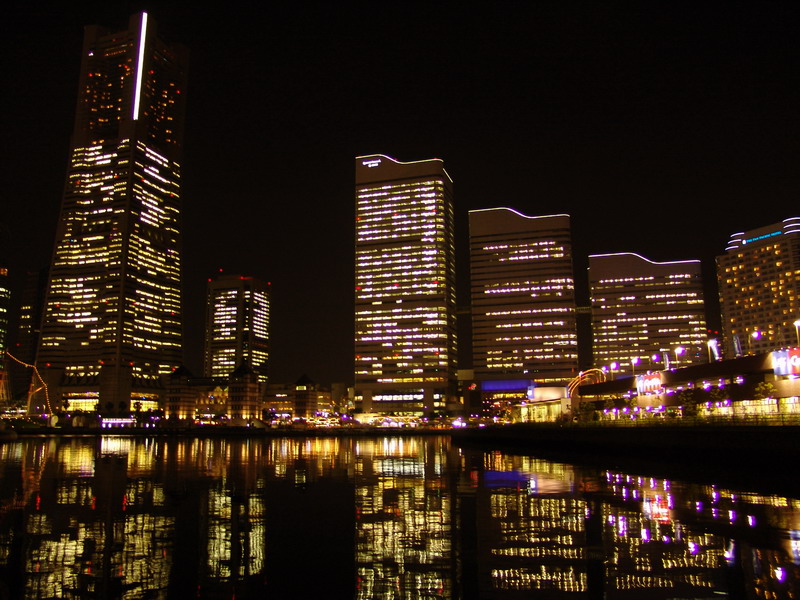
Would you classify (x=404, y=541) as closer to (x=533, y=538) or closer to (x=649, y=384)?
(x=533, y=538)

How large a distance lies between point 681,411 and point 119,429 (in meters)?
142

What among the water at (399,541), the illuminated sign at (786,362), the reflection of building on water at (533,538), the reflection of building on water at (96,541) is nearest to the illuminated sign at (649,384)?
the illuminated sign at (786,362)

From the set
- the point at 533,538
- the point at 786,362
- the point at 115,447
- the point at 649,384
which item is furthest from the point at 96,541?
the point at 115,447

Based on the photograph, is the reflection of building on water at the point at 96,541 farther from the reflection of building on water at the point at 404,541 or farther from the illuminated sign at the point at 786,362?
the illuminated sign at the point at 786,362

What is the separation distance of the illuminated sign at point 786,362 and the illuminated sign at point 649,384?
19.8 metres

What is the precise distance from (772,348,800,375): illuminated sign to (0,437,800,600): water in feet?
78.2

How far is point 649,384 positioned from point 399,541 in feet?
204

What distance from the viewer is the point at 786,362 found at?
158 ft

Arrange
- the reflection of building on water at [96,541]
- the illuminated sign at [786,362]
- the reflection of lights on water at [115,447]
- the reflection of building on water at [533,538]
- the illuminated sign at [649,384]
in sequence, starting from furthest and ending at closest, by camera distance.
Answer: the illuminated sign at [649,384] → the reflection of lights on water at [115,447] → the illuminated sign at [786,362] → the reflection of building on water at [533,538] → the reflection of building on water at [96,541]

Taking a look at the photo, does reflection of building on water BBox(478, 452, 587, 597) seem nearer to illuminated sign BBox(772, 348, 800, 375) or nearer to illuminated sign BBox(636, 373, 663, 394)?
illuminated sign BBox(772, 348, 800, 375)

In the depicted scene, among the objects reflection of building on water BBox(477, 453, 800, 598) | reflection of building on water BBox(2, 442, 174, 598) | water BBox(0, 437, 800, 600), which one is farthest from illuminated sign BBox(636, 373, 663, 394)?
reflection of building on water BBox(2, 442, 174, 598)

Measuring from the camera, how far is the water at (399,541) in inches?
482

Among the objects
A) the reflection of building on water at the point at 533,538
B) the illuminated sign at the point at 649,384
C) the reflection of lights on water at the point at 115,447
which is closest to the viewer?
the reflection of building on water at the point at 533,538

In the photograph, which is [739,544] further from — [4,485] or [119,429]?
[119,429]
